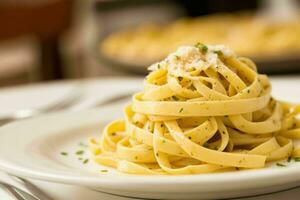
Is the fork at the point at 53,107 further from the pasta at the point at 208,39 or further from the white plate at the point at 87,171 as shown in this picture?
the pasta at the point at 208,39

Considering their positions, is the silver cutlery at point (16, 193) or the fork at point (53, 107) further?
the fork at point (53, 107)

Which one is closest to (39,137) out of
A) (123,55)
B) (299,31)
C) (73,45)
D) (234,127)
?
(234,127)

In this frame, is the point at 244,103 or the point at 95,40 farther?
the point at 95,40

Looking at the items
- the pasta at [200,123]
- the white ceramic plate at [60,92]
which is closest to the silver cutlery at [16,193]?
the pasta at [200,123]

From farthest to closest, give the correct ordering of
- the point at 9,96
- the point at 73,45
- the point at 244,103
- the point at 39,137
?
the point at 73,45 → the point at 9,96 → the point at 39,137 → the point at 244,103

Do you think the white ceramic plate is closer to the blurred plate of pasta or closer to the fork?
the fork

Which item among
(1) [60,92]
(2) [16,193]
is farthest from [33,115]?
(2) [16,193]

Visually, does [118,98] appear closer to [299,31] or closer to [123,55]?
[123,55]
